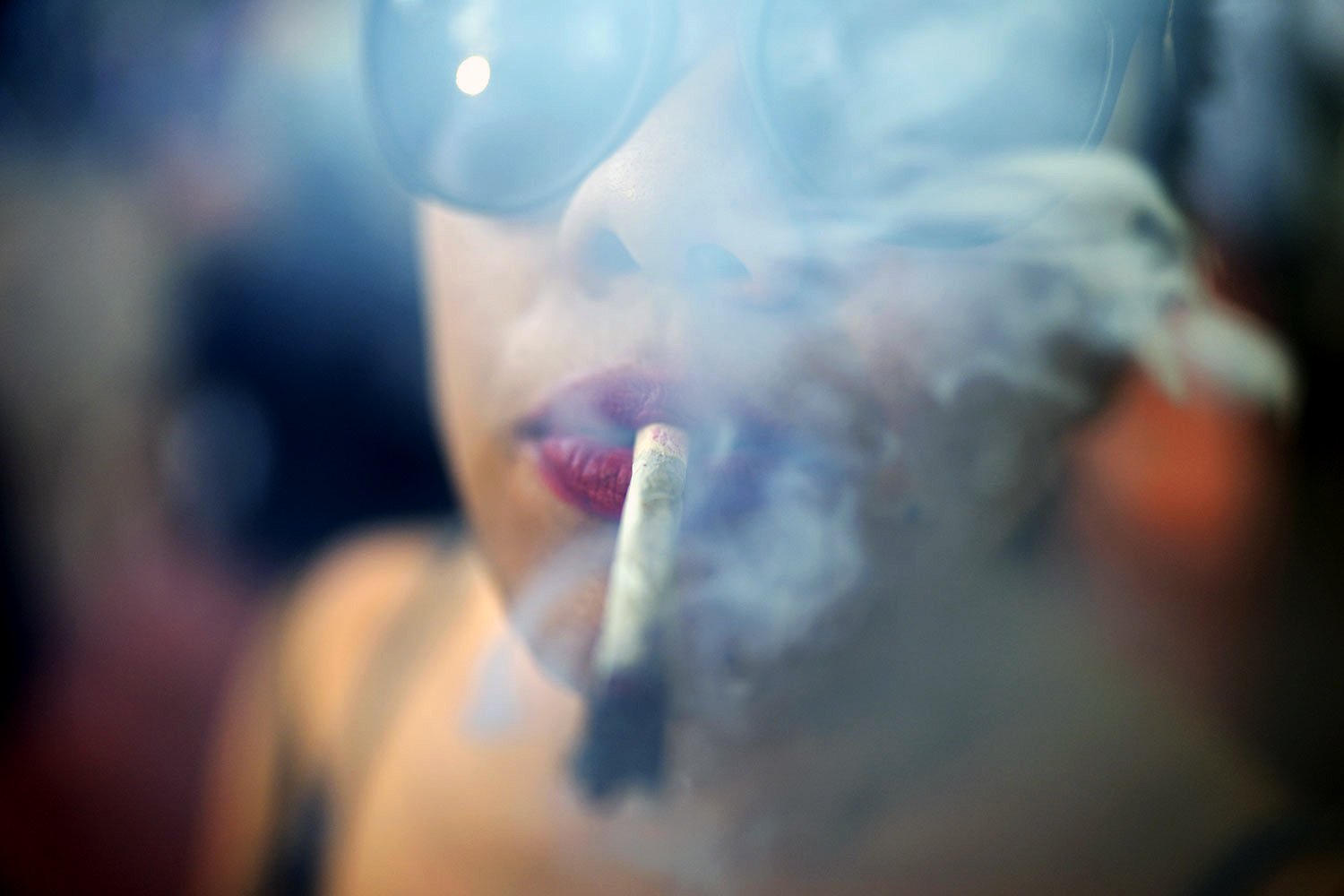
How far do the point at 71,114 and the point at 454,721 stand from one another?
80 cm

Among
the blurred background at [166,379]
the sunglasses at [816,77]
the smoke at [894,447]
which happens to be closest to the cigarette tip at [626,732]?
the smoke at [894,447]

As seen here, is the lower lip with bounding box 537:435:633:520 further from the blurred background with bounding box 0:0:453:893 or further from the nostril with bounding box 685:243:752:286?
the blurred background with bounding box 0:0:453:893

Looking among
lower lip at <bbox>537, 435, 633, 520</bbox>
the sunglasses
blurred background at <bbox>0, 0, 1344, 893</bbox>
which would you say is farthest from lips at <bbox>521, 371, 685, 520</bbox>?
blurred background at <bbox>0, 0, 1344, 893</bbox>

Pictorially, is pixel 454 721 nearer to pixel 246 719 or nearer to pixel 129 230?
pixel 246 719

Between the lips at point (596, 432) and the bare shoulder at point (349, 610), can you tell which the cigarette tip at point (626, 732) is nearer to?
the lips at point (596, 432)

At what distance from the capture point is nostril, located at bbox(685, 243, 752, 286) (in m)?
0.48

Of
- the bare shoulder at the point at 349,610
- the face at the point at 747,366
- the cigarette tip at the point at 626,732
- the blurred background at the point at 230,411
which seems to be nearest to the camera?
the cigarette tip at the point at 626,732

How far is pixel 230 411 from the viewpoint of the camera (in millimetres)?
1148

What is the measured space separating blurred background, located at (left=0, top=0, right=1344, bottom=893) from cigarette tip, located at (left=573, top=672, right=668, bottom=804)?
0.44 meters

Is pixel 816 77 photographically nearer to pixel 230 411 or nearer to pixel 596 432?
pixel 596 432

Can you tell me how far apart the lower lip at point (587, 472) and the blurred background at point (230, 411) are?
0.33m

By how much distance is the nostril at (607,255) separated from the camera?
1.63 feet

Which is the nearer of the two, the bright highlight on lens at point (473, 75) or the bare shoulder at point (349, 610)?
the bright highlight on lens at point (473, 75)

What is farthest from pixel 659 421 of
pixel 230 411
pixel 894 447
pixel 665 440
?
pixel 230 411
